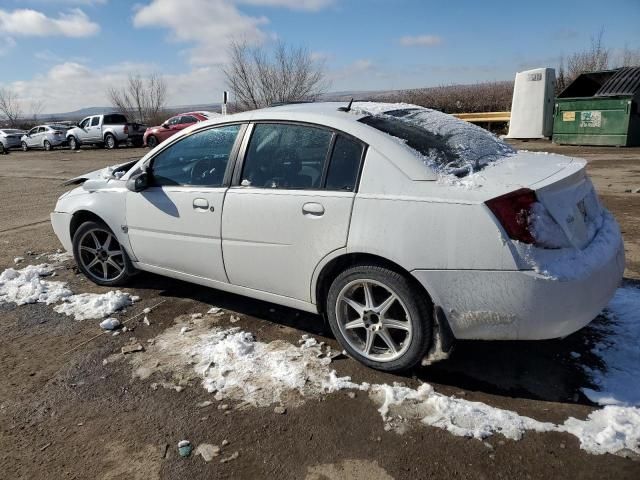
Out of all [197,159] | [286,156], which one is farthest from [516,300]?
[197,159]

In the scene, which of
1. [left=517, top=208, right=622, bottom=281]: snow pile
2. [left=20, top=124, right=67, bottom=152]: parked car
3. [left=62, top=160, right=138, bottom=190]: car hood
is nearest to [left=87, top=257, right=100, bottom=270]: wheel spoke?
[left=62, top=160, right=138, bottom=190]: car hood

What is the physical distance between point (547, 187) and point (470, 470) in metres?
1.48

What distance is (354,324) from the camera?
3.14 metres

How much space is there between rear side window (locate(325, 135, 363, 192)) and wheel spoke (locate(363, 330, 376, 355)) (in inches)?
35.3

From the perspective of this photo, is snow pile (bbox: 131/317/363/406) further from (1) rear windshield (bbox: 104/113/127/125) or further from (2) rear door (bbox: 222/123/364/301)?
(1) rear windshield (bbox: 104/113/127/125)

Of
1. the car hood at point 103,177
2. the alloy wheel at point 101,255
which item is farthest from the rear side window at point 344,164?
the alloy wheel at point 101,255

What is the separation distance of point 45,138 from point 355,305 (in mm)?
33424

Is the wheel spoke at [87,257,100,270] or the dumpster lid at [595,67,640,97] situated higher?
the dumpster lid at [595,67,640,97]

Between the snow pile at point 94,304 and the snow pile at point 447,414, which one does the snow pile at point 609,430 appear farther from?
the snow pile at point 94,304

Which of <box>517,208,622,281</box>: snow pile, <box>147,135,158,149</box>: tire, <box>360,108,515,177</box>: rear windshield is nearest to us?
<box>517,208,622,281</box>: snow pile

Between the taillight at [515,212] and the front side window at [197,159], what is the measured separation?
196 centimetres

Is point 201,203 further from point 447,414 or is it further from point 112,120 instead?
point 112,120

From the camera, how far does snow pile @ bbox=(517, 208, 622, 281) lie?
250 centimetres

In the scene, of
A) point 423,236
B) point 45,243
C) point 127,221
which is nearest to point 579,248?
point 423,236
